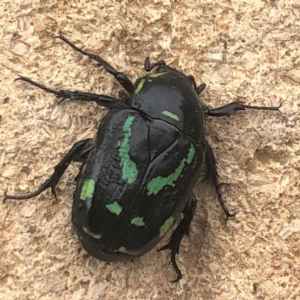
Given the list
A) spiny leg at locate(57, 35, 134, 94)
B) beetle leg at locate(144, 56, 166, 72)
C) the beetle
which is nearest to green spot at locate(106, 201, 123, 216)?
the beetle

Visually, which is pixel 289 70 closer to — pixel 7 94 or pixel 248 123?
pixel 248 123

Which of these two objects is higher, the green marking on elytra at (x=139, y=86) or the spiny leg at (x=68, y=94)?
the green marking on elytra at (x=139, y=86)

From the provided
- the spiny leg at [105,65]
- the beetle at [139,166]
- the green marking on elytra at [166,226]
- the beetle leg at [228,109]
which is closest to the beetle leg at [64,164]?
the beetle at [139,166]

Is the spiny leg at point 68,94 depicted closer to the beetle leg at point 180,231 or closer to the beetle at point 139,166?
the beetle at point 139,166

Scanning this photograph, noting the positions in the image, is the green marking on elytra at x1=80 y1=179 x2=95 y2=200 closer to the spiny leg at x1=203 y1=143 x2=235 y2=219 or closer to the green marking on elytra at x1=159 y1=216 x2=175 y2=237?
the green marking on elytra at x1=159 y1=216 x2=175 y2=237

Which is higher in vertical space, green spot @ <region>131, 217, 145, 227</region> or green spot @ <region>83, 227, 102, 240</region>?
green spot @ <region>131, 217, 145, 227</region>

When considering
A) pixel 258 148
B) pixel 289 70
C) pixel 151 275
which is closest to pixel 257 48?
pixel 289 70

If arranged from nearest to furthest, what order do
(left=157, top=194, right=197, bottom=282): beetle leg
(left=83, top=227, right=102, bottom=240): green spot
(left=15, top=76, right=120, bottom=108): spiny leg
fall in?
(left=83, top=227, right=102, bottom=240): green spot, (left=15, top=76, right=120, bottom=108): spiny leg, (left=157, top=194, right=197, bottom=282): beetle leg

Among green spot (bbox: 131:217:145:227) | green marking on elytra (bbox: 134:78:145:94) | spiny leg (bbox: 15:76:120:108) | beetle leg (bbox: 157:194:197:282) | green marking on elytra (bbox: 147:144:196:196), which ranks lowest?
beetle leg (bbox: 157:194:197:282)

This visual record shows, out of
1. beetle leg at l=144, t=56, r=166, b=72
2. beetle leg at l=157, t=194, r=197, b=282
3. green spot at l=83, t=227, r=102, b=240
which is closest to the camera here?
green spot at l=83, t=227, r=102, b=240
